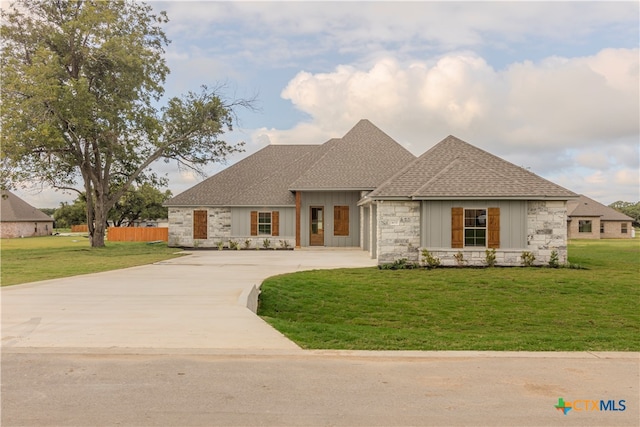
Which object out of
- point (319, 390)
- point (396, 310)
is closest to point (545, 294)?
point (396, 310)

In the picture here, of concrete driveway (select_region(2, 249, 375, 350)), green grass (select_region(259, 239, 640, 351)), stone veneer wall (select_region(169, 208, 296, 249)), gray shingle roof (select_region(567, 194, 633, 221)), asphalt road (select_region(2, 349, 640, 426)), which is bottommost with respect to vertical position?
green grass (select_region(259, 239, 640, 351))

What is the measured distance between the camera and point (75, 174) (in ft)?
112

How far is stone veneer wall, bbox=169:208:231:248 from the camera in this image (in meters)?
29.4

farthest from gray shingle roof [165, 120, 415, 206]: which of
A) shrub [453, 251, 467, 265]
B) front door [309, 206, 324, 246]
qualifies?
shrub [453, 251, 467, 265]

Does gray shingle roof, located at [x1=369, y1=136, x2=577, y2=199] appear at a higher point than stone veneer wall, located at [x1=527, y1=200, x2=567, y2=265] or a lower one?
higher

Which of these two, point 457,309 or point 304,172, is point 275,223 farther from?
point 457,309

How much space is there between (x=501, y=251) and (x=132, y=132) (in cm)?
2380

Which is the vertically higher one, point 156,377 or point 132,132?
point 132,132

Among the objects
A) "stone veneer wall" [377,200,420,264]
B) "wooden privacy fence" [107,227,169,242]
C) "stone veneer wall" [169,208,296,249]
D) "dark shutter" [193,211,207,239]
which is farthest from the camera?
"wooden privacy fence" [107,227,169,242]

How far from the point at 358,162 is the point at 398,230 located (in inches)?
409

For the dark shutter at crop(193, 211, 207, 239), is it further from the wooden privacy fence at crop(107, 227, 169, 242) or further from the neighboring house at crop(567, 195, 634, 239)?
the neighboring house at crop(567, 195, 634, 239)

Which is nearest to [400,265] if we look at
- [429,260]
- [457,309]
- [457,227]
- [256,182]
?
[429,260]

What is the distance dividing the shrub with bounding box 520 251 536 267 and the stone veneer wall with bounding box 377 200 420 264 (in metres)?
4.03

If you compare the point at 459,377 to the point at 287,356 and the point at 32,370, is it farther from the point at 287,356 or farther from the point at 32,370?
the point at 32,370
